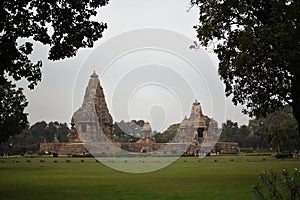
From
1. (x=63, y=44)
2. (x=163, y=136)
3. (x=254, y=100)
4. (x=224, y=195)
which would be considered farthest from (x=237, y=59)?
(x=163, y=136)

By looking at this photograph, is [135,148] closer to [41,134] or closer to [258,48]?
[41,134]

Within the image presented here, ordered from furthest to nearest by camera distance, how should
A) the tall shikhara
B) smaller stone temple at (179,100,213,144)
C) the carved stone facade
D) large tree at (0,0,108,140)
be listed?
smaller stone temple at (179,100,213,144) < the carved stone facade < the tall shikhara < large tree at (0,0,108,140)

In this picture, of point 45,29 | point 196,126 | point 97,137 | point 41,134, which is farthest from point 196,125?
point 45,29

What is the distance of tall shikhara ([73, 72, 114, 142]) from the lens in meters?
68.6

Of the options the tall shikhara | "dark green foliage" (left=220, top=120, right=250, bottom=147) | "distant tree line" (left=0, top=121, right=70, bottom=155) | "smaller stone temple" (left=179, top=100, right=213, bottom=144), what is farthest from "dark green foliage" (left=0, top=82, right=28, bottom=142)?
"dark green foliage" (left=220, top=120, right=250, bottom=147)

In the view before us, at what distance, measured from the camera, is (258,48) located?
1756 cm

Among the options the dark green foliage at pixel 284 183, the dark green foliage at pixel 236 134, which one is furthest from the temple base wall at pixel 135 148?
the dark green foliage at pixel 284 183

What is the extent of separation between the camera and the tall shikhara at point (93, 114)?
6862cm

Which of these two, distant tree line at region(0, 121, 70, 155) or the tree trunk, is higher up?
distant tree line at region(0, 121, 70, 155)

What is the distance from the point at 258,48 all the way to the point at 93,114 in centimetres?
5374

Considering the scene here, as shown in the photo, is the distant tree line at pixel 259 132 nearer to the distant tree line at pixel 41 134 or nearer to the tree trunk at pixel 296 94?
the distant tree line at pixel 41 134

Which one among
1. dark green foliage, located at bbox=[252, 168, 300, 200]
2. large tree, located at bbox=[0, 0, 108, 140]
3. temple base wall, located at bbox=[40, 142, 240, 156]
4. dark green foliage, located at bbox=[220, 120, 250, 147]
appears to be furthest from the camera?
dark green foliage, located at bbox=[220, 120, 250, 147]

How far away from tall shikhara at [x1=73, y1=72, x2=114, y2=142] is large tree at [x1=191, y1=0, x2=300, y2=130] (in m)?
48.7

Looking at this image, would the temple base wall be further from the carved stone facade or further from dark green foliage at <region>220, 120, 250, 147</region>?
dark green foliage at <region>220, 120, 250, 147</region>
